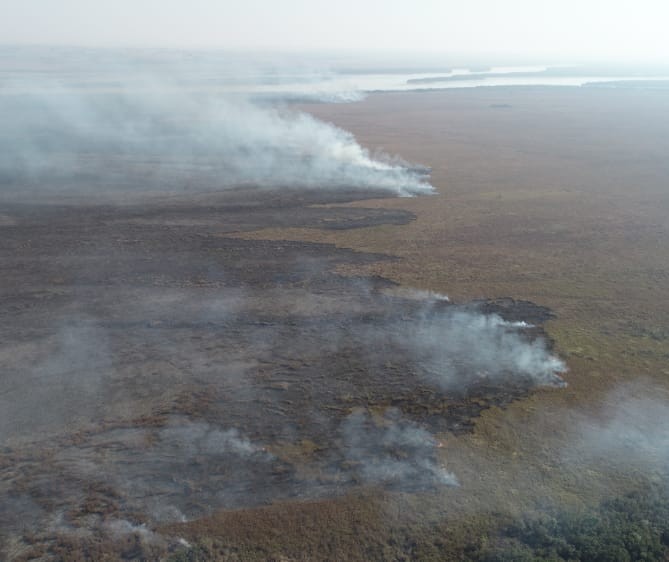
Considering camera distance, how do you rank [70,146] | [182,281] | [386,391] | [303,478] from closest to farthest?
[303,478]
[386,391]
[182,281]
[70,146]

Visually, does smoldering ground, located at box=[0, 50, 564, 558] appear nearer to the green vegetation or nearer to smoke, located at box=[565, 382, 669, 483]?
smoke, located at box=[565, 382, 669, 483]

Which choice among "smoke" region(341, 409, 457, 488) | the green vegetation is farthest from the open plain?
the green vegetation

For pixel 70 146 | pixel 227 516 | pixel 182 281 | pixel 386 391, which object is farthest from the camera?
pixel 70 146

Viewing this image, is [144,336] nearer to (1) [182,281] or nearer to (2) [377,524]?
(1) [182,281]

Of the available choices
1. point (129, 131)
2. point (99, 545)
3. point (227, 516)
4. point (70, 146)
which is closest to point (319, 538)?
point (227, 516)

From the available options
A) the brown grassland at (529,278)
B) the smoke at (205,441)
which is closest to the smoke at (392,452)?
the brown grassland at (529,278)

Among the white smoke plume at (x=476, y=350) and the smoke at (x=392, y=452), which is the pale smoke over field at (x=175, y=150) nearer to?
the white smoke plume at (x=476, y=350)
